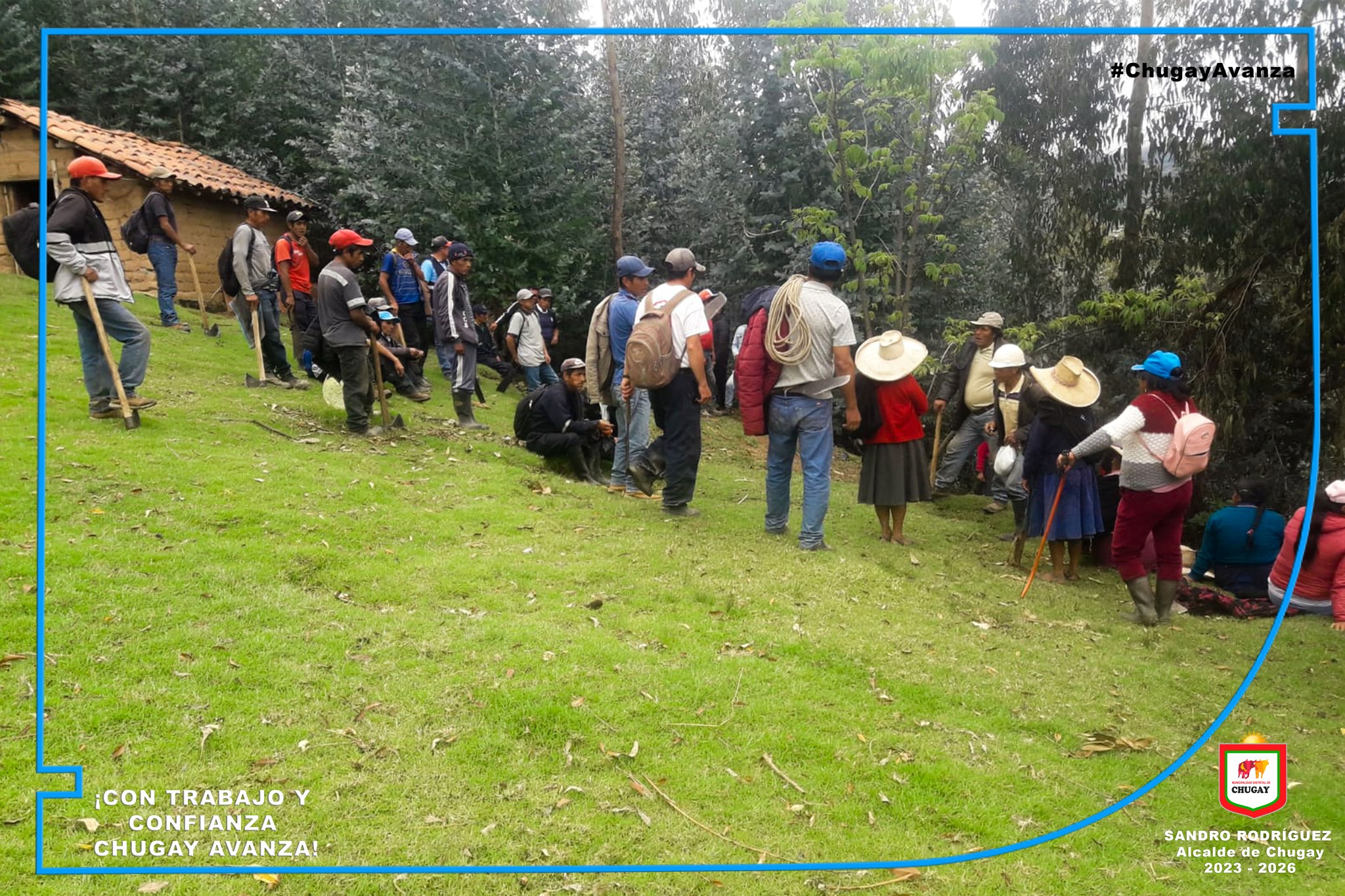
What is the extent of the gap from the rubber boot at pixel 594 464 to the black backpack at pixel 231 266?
4444 millimetres

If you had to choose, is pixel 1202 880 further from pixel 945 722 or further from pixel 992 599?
pixel 992 599

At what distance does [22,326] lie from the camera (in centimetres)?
1165

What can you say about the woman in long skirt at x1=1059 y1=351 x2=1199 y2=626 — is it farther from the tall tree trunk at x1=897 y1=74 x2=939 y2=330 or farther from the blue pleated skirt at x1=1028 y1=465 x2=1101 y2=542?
the tall tree trunk at x1=897 y1=74 x2=939 y2=330

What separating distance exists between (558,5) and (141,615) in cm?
1481

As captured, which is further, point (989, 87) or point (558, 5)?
point (558, 5)

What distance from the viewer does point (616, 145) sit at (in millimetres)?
16391

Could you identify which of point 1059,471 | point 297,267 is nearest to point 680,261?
point 1059,471

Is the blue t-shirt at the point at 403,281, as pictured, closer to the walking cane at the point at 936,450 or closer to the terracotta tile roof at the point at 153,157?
the walking cane at the point at 936,450

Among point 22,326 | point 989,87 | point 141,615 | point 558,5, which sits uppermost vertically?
point 558,5

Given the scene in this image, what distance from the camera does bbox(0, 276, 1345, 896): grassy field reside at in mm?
3318

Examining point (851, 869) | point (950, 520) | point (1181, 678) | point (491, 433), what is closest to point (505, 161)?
point (491, 433)

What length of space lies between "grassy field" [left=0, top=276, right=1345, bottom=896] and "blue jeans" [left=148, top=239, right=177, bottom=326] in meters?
4.66

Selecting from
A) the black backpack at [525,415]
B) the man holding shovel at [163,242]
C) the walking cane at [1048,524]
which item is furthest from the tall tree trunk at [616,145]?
the walking cane at [1048,524]

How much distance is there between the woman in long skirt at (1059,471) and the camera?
7246 mm
